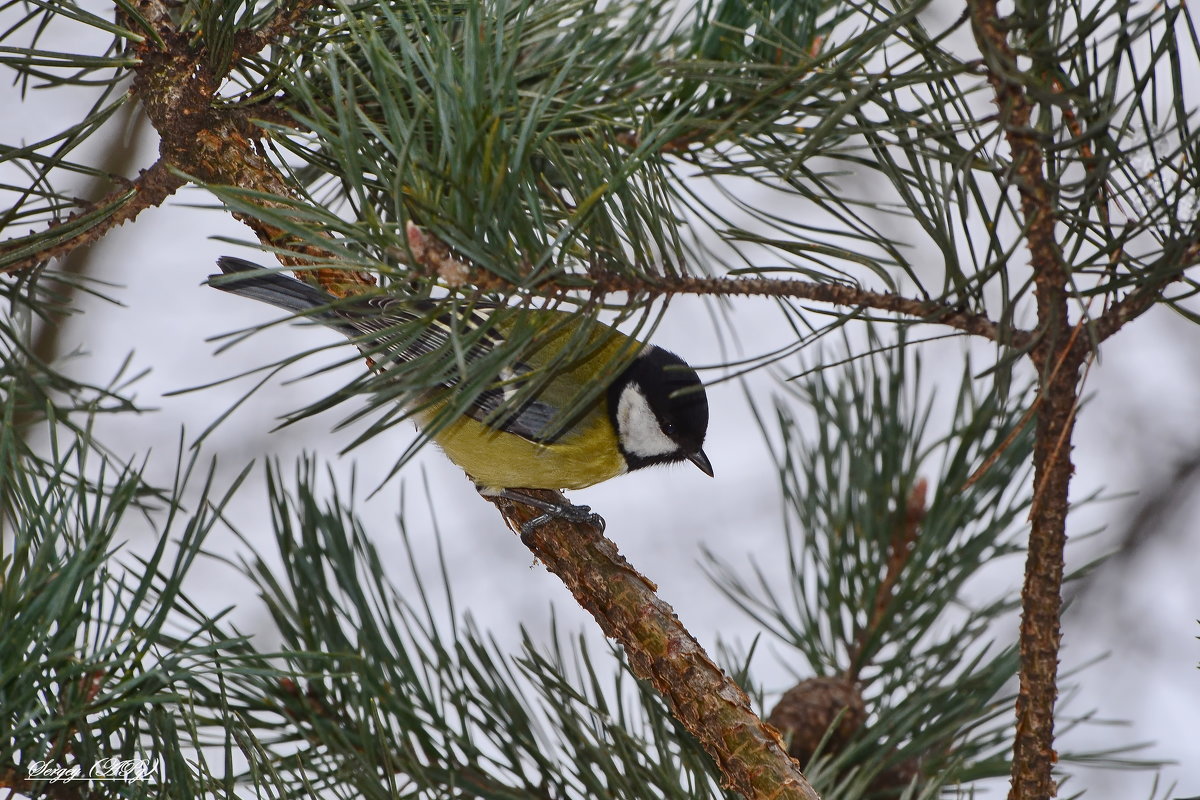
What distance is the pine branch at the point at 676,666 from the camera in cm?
62

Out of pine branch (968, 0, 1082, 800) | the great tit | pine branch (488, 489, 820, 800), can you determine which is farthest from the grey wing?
pine branch (968, 0, 1082, 800)

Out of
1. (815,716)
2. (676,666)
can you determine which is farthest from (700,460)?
(676,666)

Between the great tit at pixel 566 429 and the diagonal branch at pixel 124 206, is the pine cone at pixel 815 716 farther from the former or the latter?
the diagonal branch at pixel 124 206

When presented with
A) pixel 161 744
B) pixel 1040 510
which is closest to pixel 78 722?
pixel 161 744

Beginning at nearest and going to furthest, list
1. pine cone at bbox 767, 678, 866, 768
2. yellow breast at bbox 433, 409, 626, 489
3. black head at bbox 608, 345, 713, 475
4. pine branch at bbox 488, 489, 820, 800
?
1. pine branch at bbox 488, 489, 820, 800
2. pine cone at bbox 767, 678, 866, 768
3. yellow breast at bbox 433, 409, 626, 489
4. black head at bbox 608, 345, 713, 475

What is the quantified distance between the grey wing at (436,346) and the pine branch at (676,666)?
0.11m

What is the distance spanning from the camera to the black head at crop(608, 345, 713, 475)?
1.23m

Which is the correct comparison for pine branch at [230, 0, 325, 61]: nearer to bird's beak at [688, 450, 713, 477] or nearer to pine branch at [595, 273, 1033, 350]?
pine branch at [595, 273, 1033, 350]

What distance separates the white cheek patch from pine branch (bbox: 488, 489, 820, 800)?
0.37 meters

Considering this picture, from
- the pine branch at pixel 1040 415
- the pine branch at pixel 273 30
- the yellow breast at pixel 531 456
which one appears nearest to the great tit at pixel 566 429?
the yellow breast at pixel 531 456

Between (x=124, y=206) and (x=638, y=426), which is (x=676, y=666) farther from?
(x=638, y=426)

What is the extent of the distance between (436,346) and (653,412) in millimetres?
479

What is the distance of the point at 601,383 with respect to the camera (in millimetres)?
555

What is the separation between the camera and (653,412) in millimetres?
1261
